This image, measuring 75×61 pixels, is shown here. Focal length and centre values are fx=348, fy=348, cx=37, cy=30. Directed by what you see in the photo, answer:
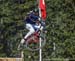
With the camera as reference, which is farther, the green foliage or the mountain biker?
the green foliage

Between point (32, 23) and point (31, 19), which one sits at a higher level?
point (31, 19)

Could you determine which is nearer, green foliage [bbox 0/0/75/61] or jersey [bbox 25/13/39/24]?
jersey [bbox 25/13/39/24]

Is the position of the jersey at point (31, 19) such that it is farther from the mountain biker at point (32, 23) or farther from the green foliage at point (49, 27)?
the green foliage at point (49, 27)

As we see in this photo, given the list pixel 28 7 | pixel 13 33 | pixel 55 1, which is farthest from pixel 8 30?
pixel 55 1

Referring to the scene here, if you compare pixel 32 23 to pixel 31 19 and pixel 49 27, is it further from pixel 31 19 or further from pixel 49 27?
pixel 49 27

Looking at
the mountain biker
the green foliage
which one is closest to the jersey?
the mountain biker

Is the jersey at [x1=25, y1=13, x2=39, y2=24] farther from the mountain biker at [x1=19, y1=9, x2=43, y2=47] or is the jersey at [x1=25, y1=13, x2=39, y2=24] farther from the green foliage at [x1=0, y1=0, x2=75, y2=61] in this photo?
the green foliage at [x1=0, y1=0, x2=75, y2=61]

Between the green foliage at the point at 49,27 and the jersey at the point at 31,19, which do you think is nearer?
the jersey at the point at 31,19

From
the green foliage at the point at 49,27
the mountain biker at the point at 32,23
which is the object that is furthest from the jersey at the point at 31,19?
the green foliage at the point at 49,27

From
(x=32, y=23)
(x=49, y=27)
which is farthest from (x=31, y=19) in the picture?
(x=49, y=27)

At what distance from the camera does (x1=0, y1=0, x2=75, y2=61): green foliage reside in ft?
39.0

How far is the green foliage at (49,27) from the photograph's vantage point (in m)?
11.9

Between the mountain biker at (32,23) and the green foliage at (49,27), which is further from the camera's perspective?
the green foliage at (49,27)

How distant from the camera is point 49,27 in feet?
39.7
